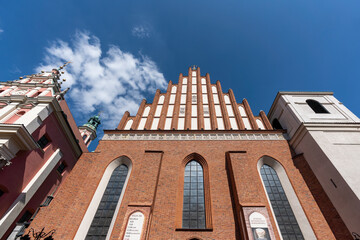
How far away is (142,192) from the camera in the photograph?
26.6 ft

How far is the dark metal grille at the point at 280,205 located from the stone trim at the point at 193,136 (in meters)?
2.15

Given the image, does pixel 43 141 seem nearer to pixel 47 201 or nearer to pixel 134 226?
pixel 47 201

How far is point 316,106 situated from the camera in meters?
13.2

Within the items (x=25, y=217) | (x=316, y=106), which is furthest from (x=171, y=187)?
(x=316, y=106)

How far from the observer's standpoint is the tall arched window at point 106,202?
308 inches

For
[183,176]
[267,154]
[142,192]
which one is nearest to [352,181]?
[267,154]

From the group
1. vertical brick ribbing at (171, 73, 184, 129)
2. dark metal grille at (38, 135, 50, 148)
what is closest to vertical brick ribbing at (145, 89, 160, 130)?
vertical brick ribbing at (171, 73, 184, 129)

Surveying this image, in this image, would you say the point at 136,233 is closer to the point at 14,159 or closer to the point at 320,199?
the point at 14,159

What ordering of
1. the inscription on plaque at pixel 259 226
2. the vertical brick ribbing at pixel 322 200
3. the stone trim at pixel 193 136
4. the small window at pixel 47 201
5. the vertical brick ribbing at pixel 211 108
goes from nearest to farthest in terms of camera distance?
the inscription on plaque at pixel 259 226, the vertical brick ribbing at pixel 322 200, the small window at pixel 47 201, the stone trim at pixel 193 136, the vertical brick ribbing at pixel 211 108

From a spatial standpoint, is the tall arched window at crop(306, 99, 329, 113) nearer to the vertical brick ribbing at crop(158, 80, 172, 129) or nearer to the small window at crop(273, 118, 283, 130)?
the small window at crop(273, 118, 283, 130)

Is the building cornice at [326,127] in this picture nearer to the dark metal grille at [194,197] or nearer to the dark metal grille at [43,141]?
the dark metal grille at [194,197]

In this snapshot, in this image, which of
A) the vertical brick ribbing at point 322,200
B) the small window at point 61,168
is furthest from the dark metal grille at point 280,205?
the small window at point 61,168

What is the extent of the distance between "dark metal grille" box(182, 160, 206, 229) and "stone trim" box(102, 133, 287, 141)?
5.99 feet

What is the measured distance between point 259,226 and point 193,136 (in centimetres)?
627
